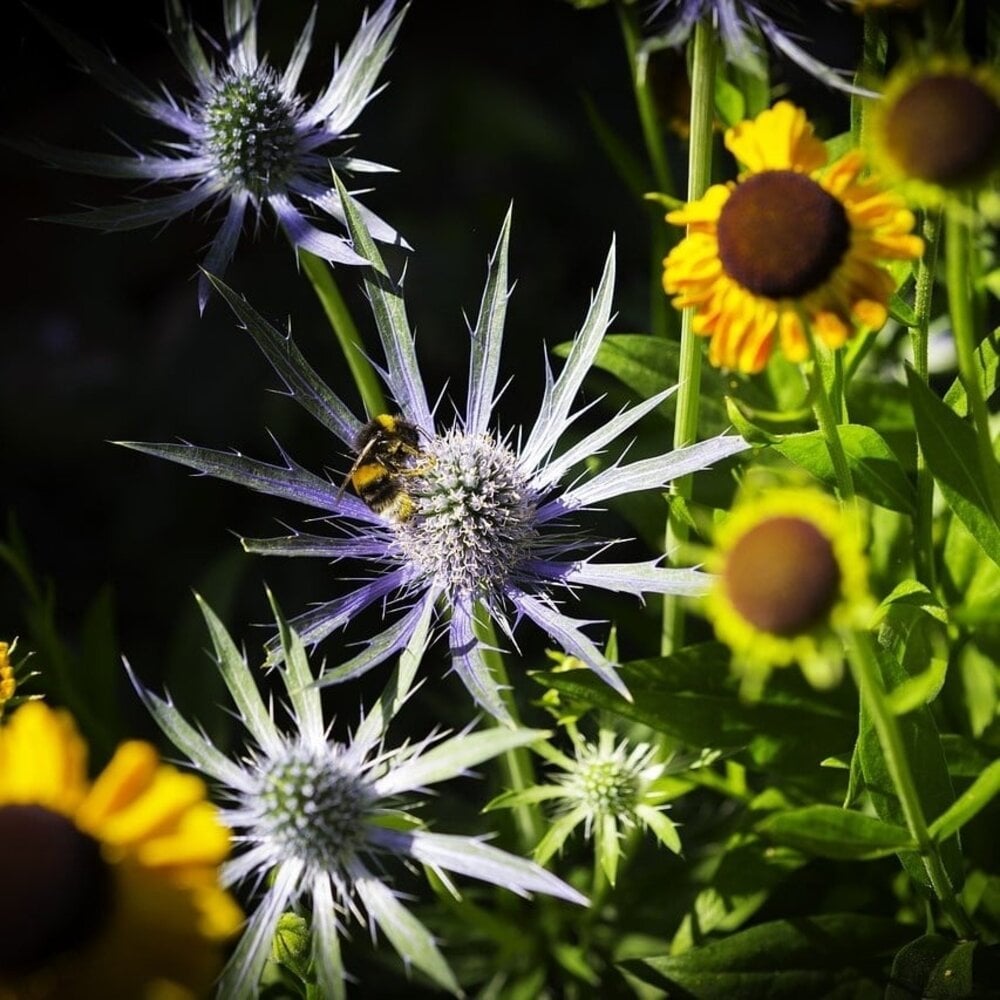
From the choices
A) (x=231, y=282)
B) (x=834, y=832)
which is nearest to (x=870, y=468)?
(x=834, y=832)

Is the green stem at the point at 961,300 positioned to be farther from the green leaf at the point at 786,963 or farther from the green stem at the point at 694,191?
the green leaf at the point at 786,963

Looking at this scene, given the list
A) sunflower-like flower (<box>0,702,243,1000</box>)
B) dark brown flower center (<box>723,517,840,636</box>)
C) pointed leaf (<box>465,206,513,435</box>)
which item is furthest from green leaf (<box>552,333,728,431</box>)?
sunflower-like flower (<box>0,702,243,1000</box>)

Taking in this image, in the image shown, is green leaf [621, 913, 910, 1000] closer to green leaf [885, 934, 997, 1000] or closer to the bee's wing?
green leaf [885, 934, 997, 1000]

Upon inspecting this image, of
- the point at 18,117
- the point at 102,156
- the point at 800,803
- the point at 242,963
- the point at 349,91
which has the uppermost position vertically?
the point at 18,117

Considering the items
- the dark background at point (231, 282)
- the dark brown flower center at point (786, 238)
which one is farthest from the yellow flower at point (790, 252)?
the dark background at point (231, 282)

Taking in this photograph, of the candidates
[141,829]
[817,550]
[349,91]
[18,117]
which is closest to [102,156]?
[349,91]

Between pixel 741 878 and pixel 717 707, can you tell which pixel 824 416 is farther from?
pixel 741 878

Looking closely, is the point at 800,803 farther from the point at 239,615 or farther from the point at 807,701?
the point at 239,615
